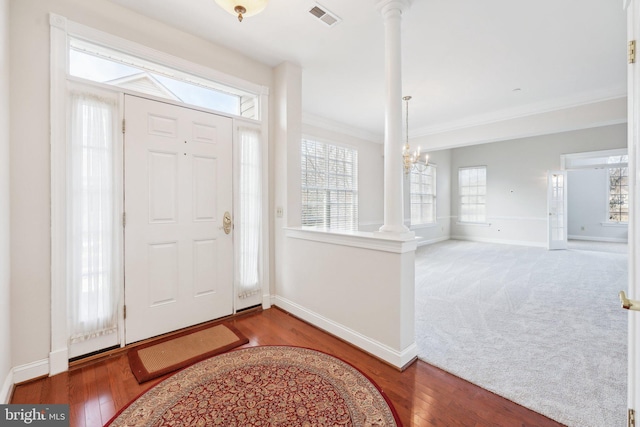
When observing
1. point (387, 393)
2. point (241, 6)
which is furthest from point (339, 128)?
point (387, 393)

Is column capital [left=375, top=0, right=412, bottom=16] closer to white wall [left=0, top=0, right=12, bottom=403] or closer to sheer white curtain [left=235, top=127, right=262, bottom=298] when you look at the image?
sheer white curtain [left=235, top=127, right=262, bottom=298]

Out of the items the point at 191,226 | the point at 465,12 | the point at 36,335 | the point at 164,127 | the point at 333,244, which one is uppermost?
the point at 465,12

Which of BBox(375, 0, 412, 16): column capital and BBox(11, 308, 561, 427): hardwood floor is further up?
BBox(375, 0, 412, 16): column capital

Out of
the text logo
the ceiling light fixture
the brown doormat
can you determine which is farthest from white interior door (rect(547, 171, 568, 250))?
the text logo

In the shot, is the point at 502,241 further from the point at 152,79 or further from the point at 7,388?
the point at 7,388

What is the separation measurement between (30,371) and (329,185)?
4.61 metres

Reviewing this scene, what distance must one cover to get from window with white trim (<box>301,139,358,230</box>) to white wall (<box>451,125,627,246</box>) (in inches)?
181

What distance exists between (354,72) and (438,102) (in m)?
1.91

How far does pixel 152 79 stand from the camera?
2537mm

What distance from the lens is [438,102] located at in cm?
458

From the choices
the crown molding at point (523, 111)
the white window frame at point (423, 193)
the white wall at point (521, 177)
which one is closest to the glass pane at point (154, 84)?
the crown molding at point (523, 111)

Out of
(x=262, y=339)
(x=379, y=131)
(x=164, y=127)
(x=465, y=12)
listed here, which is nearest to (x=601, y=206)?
(x=379, y=131)

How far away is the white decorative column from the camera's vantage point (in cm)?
221

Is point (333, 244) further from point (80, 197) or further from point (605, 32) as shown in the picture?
point (605, 32)
